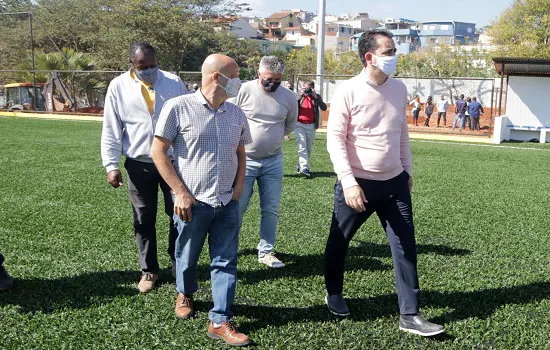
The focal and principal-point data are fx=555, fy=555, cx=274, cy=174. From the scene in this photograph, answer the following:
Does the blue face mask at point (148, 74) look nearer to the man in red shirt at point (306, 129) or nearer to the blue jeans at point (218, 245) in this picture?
the blue jeans at point (218, 245)

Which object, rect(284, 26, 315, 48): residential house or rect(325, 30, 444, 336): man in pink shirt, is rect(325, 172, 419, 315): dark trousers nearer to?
rect(325, 30, 444, 336): man in pink shirt

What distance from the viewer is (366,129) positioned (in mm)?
3666

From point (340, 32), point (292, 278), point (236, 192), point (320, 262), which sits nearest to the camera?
point (236, 192)

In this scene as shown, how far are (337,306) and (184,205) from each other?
139 centimetres

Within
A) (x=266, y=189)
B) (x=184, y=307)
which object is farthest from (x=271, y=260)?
(x=184, y=307)

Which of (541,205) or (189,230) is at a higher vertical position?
(189,230)

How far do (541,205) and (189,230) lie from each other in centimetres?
637

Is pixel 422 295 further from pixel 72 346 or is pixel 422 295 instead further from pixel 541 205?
pixel 541 205

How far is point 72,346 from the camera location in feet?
11.3

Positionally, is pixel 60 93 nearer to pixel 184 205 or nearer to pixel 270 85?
pixel 270 85

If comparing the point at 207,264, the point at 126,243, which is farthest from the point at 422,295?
the point at 126,243

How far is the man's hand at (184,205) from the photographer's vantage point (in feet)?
11.0

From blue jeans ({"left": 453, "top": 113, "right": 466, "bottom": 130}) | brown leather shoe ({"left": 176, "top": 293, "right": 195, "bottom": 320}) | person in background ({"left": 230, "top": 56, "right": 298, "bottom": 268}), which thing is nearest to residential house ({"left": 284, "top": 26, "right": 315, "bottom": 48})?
blue jeans ({"left": 453, "top": 113, "right": 466, "bottom": 130})

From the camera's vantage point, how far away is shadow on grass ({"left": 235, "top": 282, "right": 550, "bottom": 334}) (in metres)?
3.91
